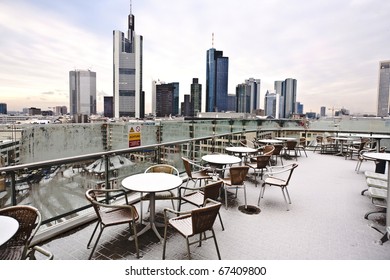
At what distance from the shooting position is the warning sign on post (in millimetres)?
6233

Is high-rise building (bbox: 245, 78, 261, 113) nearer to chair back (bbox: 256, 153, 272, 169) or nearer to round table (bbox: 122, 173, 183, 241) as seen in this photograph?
chair back (bbox: 256, 153, 272, 169)

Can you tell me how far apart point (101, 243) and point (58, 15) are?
367 cm

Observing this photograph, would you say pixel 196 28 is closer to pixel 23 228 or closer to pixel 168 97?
pixel 23 228

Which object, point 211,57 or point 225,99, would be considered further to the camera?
point 225,99

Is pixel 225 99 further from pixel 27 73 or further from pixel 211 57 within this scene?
pixel 27 73

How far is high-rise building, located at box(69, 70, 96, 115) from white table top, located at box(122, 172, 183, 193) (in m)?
12.8

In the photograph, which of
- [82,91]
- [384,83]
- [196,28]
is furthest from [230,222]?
[82,91]

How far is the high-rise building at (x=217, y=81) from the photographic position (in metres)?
52.2

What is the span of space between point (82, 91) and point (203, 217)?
655 inches

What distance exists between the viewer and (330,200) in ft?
14.5

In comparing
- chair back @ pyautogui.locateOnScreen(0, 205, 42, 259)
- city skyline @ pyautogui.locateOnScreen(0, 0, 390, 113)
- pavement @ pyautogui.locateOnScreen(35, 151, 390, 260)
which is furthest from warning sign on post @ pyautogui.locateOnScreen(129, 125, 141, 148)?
chair back @ pyautogui.locateOnScreen(0, 205, 42, 259)

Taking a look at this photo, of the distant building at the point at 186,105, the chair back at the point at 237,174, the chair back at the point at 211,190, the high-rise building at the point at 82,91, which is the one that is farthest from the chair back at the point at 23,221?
A: the distant building at the point at 186,105

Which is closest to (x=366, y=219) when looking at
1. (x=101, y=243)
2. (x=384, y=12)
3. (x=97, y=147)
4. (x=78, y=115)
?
(x=384, y=12)

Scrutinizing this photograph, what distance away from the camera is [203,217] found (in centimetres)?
213
